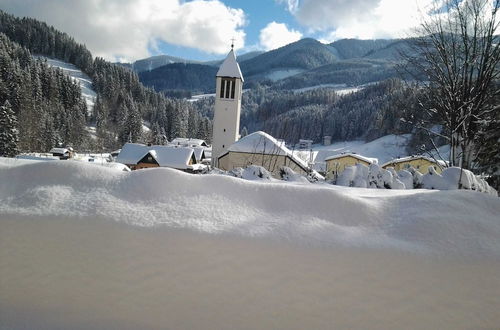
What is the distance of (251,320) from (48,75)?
85.8 metres

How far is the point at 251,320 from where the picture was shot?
2.04 m

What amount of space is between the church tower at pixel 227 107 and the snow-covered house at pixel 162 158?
387 cm

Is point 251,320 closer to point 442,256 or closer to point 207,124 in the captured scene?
point 442,256

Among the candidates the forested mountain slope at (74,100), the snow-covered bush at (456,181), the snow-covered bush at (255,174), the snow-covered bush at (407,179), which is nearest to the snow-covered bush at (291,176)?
the snow-covered bush at (255,174)

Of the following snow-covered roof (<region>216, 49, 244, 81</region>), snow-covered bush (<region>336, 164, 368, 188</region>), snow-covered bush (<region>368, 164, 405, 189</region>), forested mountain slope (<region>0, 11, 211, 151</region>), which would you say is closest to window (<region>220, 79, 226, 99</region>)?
snow-covered roof (<region>216, 49, 244, 81</region>)

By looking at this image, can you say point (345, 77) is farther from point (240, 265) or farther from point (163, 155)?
point (240, 265)

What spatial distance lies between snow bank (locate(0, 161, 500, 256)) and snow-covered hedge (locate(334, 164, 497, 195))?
2.32m

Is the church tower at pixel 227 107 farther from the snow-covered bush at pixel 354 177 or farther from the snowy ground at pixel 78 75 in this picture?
the snowy ground at pixel 78 75

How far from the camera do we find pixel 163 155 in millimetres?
32531

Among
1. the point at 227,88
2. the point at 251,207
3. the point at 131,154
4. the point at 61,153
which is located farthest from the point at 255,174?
the point at 61,153

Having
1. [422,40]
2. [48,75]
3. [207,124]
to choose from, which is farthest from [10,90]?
[422,40]

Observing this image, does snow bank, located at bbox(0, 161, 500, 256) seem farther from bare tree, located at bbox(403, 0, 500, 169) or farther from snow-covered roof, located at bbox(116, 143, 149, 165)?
snow-covered roof, located at bbox(116, 143, 149, 165)

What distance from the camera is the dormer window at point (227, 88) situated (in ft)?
96.9

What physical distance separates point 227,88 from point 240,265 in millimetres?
28718
